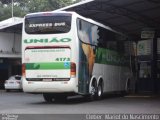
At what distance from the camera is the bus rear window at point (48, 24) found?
20516mm

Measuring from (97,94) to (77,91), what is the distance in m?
3.07

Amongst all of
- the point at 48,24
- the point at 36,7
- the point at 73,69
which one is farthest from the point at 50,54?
the point at 36,7

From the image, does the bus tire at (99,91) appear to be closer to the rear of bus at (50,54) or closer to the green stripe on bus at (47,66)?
the rear of bus at (50,54)

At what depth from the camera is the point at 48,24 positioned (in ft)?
67.8

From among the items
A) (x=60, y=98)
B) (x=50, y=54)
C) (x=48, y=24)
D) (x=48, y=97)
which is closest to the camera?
(x=50, y=54)

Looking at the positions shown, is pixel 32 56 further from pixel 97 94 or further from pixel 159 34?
pixel 159 34

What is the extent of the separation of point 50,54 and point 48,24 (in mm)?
1300

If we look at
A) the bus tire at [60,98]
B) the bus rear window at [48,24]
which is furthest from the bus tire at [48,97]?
the bus rear window at [48,24]

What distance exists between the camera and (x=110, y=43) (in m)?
25.8

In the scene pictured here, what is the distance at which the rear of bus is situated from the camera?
20.3 metres

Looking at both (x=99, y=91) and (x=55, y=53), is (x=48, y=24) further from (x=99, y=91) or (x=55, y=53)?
(x=99, y=91)

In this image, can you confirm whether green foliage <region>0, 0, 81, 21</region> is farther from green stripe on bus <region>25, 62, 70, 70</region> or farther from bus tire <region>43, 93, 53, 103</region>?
green stripe on bus <region>25, 62, 70, 70</region>

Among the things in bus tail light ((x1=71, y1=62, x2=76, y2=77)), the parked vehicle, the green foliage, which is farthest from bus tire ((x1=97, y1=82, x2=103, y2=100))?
the green foliage

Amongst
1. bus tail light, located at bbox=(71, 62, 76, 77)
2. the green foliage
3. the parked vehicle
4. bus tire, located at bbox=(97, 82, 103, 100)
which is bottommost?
the parked vehicle
